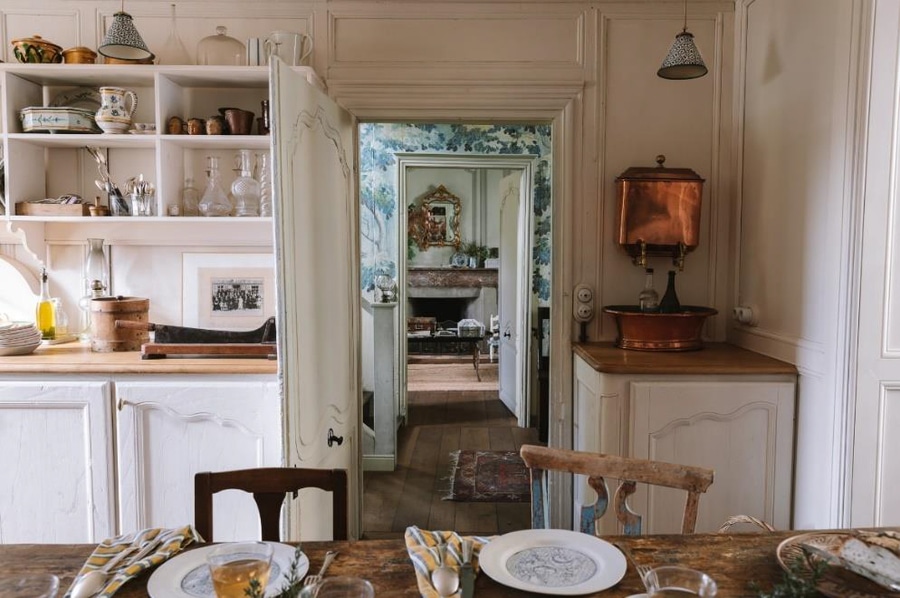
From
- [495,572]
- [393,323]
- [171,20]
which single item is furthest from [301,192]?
[393,323]

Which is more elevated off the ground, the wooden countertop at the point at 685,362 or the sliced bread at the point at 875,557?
the wooden countertop at the point at 685,362

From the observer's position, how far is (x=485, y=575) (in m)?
1.19

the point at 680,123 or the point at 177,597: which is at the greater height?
the point at 680,123

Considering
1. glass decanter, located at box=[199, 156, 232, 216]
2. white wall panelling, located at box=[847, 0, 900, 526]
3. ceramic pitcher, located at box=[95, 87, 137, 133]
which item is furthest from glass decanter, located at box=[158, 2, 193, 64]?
white wall panelling, located at box=[847, 0, 900, 526]

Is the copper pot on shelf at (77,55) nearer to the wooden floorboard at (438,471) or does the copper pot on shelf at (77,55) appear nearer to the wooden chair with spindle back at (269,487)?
the wooden chair with spindle back at (269,487)

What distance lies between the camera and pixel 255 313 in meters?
3.07

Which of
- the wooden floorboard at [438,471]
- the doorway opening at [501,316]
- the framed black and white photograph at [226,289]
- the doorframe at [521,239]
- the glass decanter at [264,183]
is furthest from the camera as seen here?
the doorframe at [521,239]

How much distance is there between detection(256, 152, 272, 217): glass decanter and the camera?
282 centimetres

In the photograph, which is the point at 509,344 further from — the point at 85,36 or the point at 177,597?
the point at 177,597

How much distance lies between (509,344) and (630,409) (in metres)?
3.14

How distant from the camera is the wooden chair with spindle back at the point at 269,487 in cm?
150

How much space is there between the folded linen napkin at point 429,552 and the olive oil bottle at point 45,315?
2.42 meters

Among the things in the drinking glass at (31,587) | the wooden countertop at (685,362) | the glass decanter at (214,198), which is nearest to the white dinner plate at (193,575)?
the drinking glass at (31,587)

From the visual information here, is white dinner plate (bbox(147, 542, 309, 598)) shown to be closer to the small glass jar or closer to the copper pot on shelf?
the small glass jar
